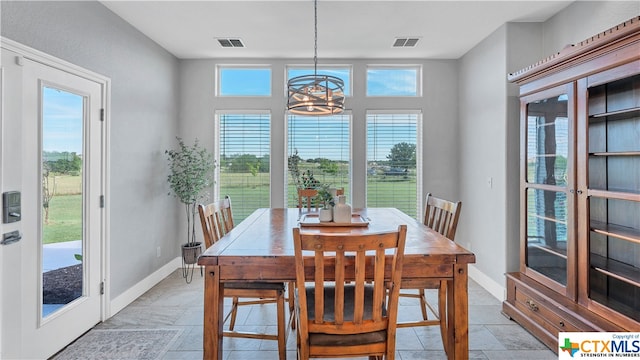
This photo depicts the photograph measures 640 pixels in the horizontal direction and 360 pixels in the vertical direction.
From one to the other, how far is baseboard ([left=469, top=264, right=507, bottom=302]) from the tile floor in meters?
0.06

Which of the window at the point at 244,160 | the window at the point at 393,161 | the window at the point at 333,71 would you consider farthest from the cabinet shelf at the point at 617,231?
the window at the point at 244,160

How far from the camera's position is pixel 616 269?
2.17m

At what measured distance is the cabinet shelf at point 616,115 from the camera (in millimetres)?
2082

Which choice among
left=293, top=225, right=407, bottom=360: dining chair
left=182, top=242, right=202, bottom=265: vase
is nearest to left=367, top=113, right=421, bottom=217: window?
left=182, top=242, right=202, bottom=265: vase

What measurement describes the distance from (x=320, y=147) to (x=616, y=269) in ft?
10.4

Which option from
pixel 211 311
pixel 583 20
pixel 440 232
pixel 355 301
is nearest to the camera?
pixel 355 301

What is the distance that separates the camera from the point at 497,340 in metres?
2.55

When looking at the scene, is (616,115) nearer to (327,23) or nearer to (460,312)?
(460,312)

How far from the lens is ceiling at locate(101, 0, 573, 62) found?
2.93 meters

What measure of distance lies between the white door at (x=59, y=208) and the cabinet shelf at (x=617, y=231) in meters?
3.68

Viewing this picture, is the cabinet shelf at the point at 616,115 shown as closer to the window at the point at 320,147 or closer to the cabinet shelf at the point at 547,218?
the cabinet shelf at the point at 547,218

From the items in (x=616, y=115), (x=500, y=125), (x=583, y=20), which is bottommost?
(x=616, y=115)

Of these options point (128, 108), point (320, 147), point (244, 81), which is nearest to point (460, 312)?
point (320, 147)

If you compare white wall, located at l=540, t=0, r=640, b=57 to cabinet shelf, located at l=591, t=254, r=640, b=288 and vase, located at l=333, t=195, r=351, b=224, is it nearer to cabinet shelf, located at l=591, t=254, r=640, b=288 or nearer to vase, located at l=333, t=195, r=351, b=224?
cabinet shelf, located at l=591, t=254, r=640, b=288
